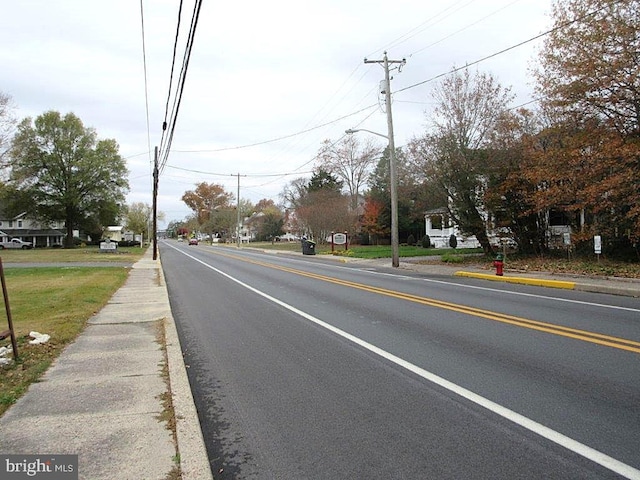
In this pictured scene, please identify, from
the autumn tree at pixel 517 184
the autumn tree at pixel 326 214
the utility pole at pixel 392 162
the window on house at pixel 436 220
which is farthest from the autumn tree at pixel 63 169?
the autumn tree at pixel 517 184

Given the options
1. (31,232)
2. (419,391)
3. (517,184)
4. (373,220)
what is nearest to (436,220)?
(517,184)

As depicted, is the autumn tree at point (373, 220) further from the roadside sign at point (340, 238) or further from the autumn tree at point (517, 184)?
the autumn tree at point (517, 184)

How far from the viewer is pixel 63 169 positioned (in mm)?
68938

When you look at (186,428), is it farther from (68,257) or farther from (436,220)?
(68,257)

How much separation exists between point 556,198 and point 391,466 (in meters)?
19.2

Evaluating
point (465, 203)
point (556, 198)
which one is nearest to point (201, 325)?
point (556, 198)

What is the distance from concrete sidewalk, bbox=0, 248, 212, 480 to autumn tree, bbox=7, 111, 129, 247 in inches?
2723

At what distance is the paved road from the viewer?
3.67 m

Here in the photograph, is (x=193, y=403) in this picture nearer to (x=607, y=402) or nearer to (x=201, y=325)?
(x=607, y=402)

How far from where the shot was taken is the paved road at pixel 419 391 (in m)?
Result: 3.67

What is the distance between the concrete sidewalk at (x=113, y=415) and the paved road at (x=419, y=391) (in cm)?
27

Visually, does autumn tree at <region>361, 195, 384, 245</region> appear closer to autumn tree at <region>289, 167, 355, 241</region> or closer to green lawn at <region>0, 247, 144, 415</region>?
autumn tree at <region>289, 167, 355, 241</region>

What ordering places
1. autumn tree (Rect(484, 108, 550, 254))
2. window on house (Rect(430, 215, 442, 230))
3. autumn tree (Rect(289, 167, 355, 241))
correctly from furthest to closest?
autumn tree (Rect(289, 167, 355, 241)) → window on house (Rect(430, 215, 442, 230)) → autumn tree (Rect(484, 108, 550, 254))

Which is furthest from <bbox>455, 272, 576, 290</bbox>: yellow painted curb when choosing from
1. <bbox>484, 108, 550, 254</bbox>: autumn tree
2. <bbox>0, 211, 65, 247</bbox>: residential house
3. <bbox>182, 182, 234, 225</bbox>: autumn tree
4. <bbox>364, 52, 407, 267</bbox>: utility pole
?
<bbox>182, 182, 234, 225</bbox>: autumn tree
